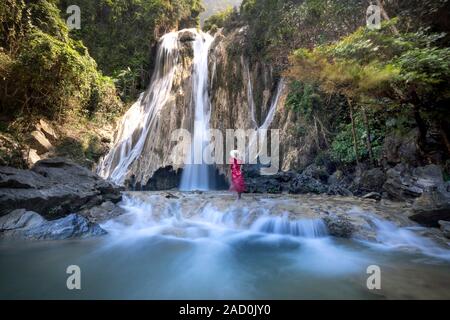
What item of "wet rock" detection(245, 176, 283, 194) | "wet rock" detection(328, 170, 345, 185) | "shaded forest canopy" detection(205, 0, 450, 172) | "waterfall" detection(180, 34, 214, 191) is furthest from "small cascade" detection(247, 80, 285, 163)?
"wet rock" detection(328, 170, 345, 185)

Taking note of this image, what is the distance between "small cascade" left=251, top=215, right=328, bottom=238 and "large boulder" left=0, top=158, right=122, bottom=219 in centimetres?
506

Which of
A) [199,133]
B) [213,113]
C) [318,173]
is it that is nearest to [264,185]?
[318,173]

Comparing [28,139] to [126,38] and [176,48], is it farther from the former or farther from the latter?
[126,38]

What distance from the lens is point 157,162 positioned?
52.1ft

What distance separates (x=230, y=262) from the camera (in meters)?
5.28

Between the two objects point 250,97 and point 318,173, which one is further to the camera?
point 250,97

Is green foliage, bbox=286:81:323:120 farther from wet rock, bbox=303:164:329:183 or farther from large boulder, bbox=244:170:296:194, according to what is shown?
large boulder, bbox=244:170:296:194

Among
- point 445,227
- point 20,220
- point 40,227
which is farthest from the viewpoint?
point 20,220

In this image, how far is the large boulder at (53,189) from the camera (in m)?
7.15

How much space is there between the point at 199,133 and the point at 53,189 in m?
9.60

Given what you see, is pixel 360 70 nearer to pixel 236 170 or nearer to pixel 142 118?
pixel 236 170

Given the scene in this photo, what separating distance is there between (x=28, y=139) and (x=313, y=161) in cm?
1295

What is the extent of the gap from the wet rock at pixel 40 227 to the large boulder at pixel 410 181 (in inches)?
329
